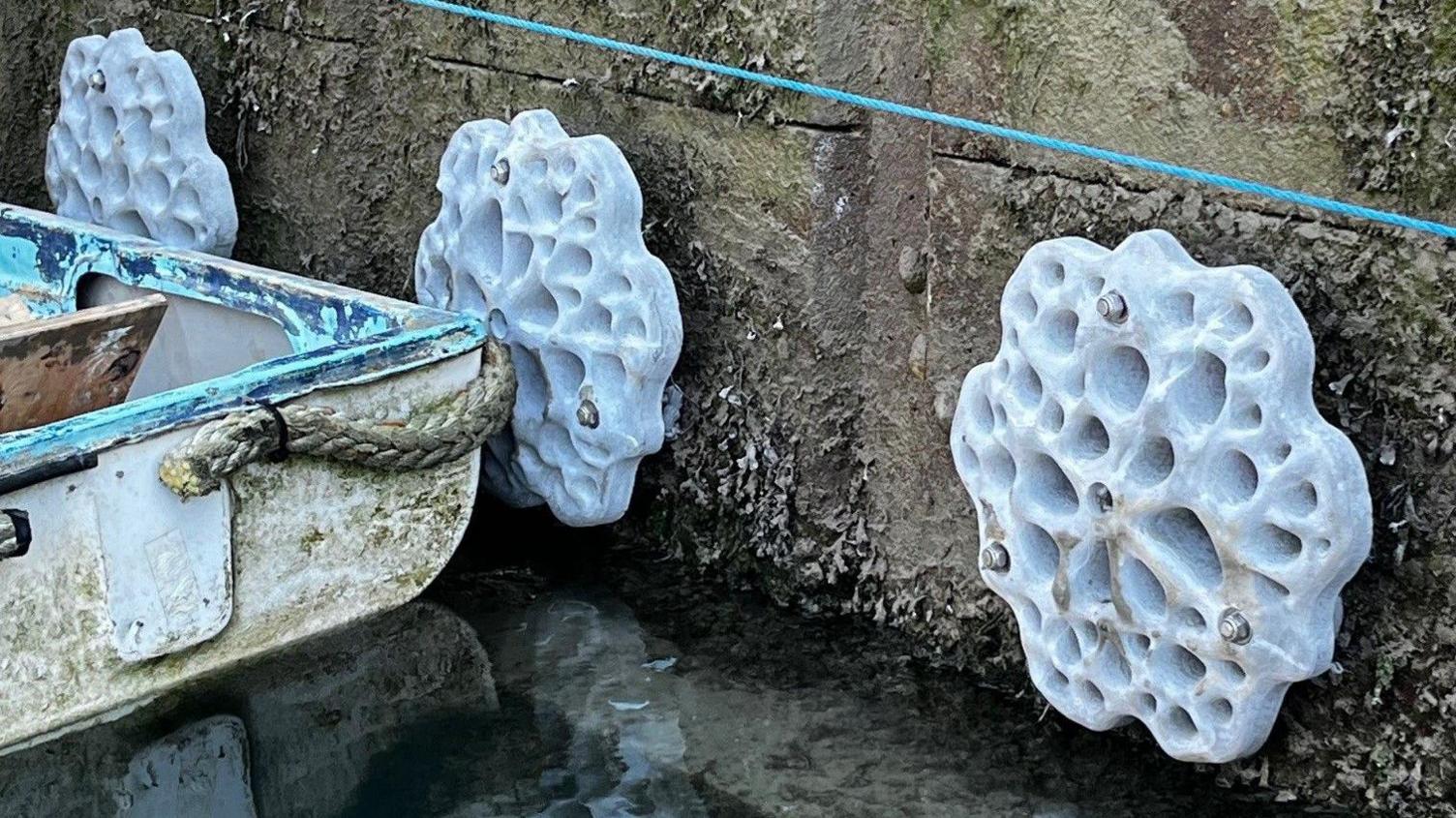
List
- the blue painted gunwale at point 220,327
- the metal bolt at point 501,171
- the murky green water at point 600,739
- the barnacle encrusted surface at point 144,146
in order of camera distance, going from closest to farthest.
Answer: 1. the murky green water at point 600,739
2. the blue painted gunwale at point 220,327
3. the metal bolt at point 501,171
4. the barnacle encrusted surface at point 144,146

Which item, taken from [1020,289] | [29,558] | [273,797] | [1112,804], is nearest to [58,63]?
[29,558]

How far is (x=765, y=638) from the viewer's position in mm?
3082

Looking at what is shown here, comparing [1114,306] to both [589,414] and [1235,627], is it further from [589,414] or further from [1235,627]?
[589,414]

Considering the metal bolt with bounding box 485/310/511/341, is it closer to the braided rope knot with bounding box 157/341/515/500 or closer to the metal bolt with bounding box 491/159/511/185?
the braided rope knot with bounding box 157/341/515/500

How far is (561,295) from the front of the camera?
10.5 ft

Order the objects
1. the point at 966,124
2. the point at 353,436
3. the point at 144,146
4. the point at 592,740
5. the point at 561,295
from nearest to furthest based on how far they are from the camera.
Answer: the point at 966,124 → the point at 592,740 → the point at 353,436 → the point at 561,295 → the point at 144,146

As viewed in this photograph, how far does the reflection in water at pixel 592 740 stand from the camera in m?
2.58

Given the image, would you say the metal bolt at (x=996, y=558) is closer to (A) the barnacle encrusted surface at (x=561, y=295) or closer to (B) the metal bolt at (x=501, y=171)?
(A) the barnacle encrusted surface at (x=561, y=295)

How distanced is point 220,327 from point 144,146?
669 millimetres

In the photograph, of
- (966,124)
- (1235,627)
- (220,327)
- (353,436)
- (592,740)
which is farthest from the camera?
(220,327)

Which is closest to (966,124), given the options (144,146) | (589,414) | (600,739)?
(589,414)

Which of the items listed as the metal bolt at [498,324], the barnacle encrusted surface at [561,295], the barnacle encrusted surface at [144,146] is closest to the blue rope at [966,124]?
the barnacle encrusted surface at [561,295]

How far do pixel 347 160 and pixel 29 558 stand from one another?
4.56 feet

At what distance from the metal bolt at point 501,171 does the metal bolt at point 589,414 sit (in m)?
0.41
